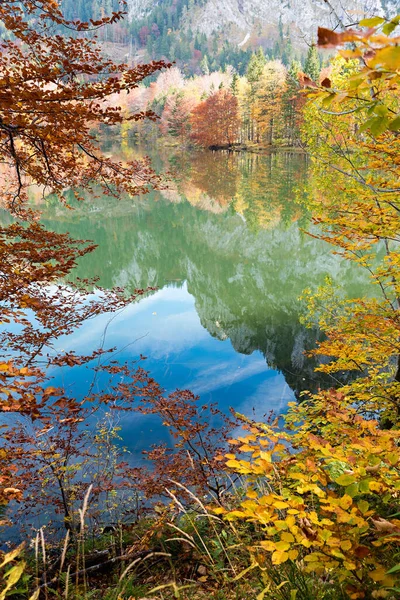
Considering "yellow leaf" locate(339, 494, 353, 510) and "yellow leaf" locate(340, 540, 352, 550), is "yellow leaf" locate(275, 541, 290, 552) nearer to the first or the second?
"yellow leaf" locate(340, 540, 352, 550)

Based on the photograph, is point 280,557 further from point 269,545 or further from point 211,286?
point 211,286

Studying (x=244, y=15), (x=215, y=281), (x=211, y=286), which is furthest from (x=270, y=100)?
(x=244, y=15)

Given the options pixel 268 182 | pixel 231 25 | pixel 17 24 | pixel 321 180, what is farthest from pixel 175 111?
pixel 231 25

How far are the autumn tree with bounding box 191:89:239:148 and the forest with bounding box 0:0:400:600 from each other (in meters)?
48.8

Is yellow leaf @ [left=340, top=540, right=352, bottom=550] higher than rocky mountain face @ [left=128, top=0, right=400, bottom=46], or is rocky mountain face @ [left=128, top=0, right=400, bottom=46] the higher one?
rocky mountain face @ [left=128, top=0, right=400, bottom=46]

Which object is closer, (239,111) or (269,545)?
(269,545)

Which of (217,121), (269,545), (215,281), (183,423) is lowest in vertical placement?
(215,281)

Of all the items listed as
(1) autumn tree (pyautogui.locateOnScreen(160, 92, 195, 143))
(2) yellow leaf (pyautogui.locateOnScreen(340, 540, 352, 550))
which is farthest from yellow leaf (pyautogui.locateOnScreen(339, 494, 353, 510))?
(1) autumn tree (pyautogui.locateOnScreen(160, 92, 195, 143))

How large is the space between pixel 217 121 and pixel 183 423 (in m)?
60.4

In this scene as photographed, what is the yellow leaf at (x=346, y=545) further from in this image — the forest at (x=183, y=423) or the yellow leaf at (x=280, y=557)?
the yellow leaf at (x=280, y=557)

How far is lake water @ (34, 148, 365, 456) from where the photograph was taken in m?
8.43

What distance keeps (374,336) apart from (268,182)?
2735 centimetres

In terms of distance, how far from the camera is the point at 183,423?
4.41 m

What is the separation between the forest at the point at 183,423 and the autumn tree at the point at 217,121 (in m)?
48.8
